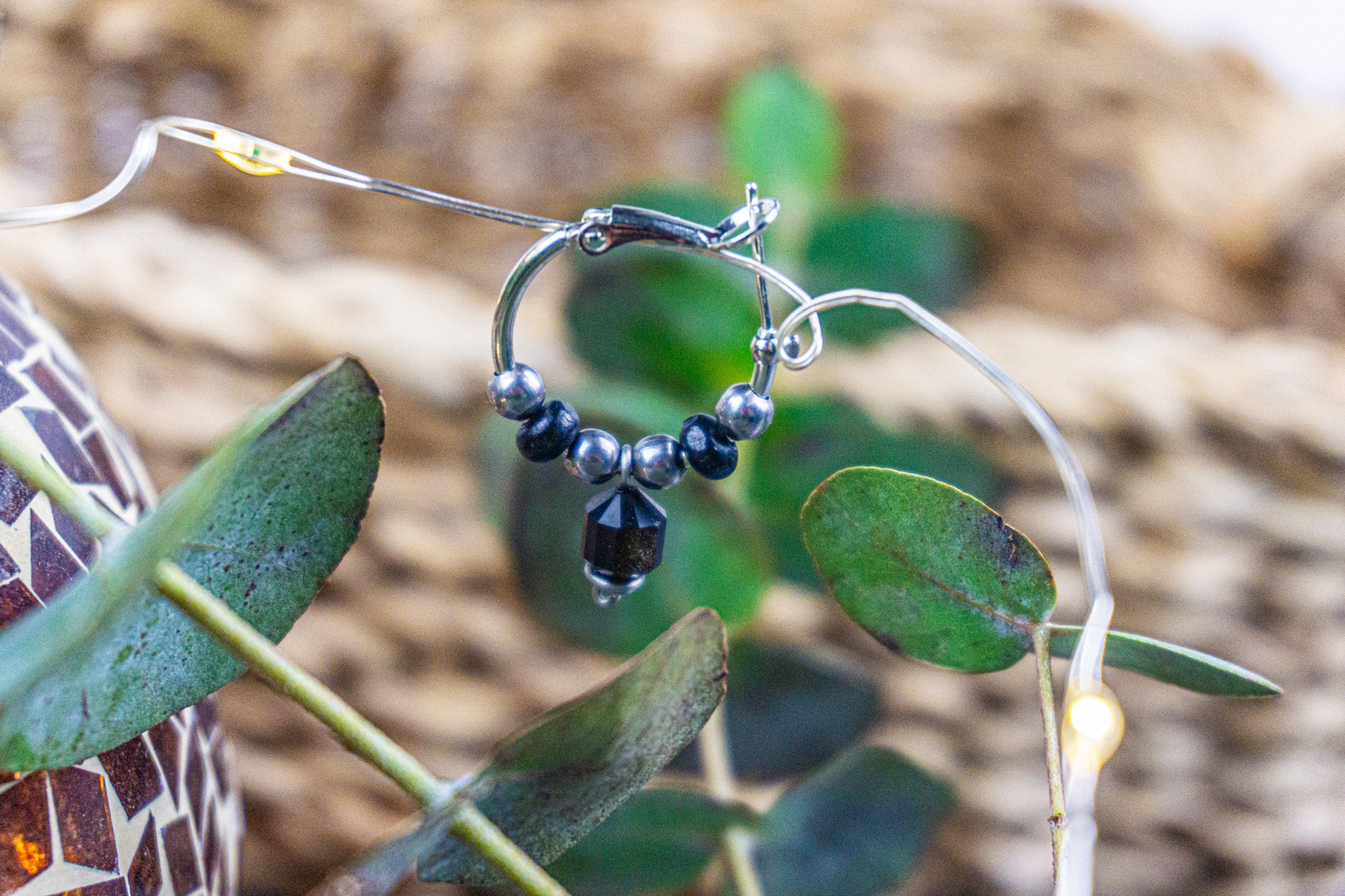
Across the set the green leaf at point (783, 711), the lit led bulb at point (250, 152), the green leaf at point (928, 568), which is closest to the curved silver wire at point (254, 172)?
the lit led bulb at point (250, 152)

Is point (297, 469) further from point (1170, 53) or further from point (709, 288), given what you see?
point (1170, 53)

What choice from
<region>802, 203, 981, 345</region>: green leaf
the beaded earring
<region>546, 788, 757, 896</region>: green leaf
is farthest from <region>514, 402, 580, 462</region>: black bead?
<region>802, 203, 981, 345</region>: green leaf

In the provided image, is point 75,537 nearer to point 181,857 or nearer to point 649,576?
point 181,857

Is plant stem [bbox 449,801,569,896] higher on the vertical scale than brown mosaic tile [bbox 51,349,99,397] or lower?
lower

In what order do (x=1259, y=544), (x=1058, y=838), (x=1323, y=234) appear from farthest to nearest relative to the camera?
(x=1323, y=234), (x=1259, y=544), (x=1058, y=838)

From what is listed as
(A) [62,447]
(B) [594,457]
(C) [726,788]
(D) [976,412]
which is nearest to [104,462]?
(A) [62,447]

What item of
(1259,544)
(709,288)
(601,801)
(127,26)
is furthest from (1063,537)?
(127,26)

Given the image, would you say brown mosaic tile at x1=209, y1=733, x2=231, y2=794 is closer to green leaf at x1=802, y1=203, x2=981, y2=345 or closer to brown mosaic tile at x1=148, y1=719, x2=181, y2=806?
brown mosaic tile at x1=148, y1=719, x2=181, y2=806
